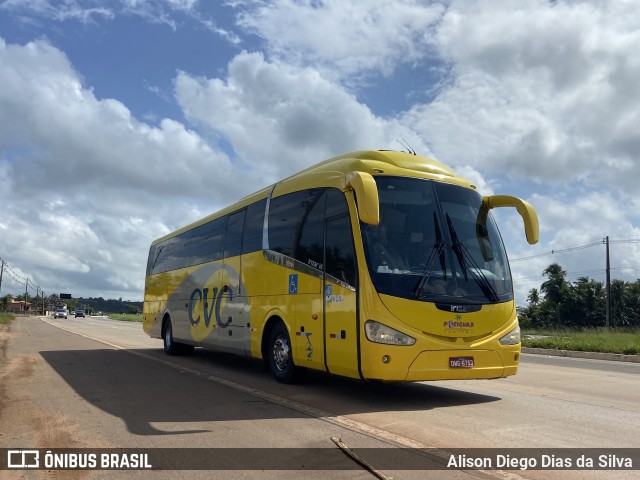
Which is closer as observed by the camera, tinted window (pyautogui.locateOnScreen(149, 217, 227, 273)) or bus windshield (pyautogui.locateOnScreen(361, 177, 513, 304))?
bus windshield (pyautogui.locateOnScreen(361, 177, 513, 304))

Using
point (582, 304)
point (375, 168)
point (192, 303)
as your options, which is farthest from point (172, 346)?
point (582, 304)

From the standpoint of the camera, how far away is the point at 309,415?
7355 millimetres

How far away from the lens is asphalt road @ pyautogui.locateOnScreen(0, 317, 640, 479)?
18.6 feet

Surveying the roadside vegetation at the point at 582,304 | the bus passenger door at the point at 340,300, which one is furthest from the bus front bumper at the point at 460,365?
the roadside vegetation at the point at 582,304

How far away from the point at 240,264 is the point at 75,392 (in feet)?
13.3

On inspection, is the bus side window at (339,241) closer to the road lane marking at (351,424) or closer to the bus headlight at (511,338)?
the road lane marking at (351,424)

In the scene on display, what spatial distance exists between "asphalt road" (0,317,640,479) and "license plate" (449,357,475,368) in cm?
60

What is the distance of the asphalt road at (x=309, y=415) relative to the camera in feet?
18.6

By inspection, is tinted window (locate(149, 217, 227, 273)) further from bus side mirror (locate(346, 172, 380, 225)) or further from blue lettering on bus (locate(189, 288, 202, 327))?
bus side mirror (locate(346, 172, 380, 225))

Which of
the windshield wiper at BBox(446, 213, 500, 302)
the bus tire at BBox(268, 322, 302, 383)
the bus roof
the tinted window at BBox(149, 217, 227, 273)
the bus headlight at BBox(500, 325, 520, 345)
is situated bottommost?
the bus tire at BBox(268, 322, 302, 383)

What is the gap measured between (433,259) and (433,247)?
18 cm

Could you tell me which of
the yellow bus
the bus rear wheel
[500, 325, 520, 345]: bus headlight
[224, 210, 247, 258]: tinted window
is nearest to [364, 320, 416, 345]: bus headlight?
the yellow bus

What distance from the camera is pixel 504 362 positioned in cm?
832

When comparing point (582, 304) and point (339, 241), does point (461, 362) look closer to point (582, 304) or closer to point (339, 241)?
point (339, 241)
